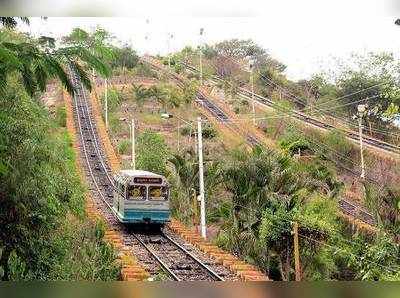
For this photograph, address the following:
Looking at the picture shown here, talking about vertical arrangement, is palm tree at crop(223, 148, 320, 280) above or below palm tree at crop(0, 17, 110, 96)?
below

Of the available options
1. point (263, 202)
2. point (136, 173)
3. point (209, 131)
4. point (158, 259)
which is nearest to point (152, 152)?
point (136, 173)

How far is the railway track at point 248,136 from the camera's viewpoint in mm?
3998

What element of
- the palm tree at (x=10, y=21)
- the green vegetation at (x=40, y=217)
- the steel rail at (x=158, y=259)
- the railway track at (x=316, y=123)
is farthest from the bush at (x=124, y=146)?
the palm tree at (x=10, y=21)

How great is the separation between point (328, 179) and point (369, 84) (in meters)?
0.80

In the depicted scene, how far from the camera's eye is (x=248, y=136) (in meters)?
4.25

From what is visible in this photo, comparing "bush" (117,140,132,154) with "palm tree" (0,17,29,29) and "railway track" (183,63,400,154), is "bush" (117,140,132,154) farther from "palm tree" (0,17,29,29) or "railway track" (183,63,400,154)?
"palm tree" (0,17,29,29)

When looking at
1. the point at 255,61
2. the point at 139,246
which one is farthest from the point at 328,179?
the point at 139,246

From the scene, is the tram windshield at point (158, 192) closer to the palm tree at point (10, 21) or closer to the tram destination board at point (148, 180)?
the tram destination board at point (148, 180)

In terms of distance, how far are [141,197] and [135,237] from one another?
49cm

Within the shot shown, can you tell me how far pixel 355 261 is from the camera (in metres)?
3.96

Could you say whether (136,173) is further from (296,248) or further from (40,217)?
(296,248)

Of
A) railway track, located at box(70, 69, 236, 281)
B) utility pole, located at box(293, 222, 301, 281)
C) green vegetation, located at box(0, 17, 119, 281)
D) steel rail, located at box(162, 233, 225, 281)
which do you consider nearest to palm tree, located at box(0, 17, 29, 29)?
green vegetation, located at box(0, 17, 119, 281)

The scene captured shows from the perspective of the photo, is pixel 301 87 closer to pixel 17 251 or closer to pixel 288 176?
pixel 288 176

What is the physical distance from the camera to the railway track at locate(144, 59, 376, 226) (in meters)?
4.00
